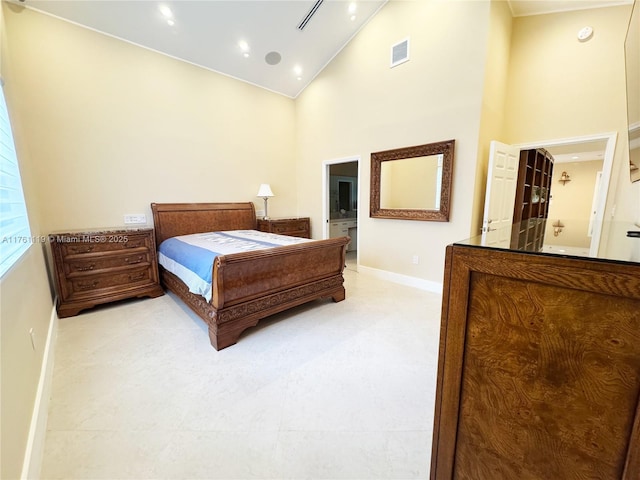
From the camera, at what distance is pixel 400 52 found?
3.52m

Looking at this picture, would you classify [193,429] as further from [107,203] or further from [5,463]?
[107,203]

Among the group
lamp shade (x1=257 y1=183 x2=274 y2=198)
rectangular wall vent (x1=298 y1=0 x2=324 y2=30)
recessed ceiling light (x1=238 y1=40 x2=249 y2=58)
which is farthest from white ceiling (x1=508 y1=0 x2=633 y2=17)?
lamp shade (x1=257 y1=183 x2=274 y2=198)

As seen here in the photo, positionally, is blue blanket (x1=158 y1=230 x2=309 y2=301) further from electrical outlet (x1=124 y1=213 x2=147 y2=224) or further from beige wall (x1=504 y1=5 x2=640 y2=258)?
beige wall (x1=504 y1=5 x2=640 y2=258)

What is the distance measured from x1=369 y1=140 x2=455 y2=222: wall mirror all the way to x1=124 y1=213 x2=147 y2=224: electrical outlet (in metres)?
3.36

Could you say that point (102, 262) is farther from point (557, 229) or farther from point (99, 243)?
point (557, 229)

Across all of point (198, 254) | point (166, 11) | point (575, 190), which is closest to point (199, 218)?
point (198, 254)

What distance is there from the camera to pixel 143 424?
4.91ft

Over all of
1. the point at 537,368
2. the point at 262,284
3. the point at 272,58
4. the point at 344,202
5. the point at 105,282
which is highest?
the point at 272,58

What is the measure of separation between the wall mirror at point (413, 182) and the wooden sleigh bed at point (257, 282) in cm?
123

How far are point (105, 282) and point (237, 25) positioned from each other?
3630 millimetres

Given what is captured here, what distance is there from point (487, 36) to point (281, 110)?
3406 mm

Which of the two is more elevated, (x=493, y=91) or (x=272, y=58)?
(x=272, y=58)

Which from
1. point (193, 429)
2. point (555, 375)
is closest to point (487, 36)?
point (555, 375)

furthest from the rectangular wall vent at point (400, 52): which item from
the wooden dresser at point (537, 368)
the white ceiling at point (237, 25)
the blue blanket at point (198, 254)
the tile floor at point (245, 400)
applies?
the wooden dresser at point (537, 368)
